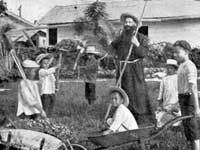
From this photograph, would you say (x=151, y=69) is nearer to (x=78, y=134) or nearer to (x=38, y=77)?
(x=38, y=77)

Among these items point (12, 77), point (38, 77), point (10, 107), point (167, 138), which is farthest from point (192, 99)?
point (12, 77)

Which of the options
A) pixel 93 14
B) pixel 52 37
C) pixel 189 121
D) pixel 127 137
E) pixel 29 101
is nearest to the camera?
A: pixel 127 137

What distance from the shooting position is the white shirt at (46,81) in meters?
8.02

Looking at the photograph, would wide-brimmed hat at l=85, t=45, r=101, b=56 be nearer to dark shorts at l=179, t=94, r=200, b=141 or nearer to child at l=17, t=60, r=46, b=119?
child at l=17, t=60, r=46, b=119

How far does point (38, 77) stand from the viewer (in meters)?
8.23

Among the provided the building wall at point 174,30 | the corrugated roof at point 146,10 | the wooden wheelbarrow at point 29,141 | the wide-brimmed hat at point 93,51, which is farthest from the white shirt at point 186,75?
the building wall at point 174,30

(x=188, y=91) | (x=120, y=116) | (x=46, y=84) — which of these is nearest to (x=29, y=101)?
(x=46, y=84)

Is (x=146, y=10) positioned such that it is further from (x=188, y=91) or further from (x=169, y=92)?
(x=188, y=91)

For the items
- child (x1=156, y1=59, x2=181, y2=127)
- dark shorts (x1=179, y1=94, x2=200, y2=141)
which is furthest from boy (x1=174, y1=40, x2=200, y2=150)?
child (x1=156, y1=59, x2=181, y2=127)

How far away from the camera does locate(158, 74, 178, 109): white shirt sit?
Result: 701cm

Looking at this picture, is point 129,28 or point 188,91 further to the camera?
point 129,28

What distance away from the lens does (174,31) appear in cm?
2470

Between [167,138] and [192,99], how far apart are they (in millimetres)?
1064

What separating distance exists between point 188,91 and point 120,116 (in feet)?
3.34
